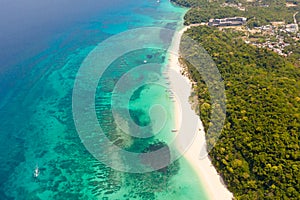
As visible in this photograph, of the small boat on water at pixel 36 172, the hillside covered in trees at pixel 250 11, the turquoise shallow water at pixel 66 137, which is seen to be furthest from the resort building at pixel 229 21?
the small boat on water at pixel 36 172

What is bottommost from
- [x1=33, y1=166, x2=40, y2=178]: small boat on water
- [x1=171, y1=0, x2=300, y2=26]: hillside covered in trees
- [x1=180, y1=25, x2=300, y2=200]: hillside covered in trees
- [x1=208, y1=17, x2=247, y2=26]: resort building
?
[x1=33, y1=166, x2=40, y2=178]: small boat on water

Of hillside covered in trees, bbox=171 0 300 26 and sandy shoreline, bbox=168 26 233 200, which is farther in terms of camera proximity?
hillside covered in trees, bbox=171 0 300 26

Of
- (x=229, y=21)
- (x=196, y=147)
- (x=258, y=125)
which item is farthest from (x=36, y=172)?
(x=229, y=21)

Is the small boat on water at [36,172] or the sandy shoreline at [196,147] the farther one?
the small boat on water at [36,172]

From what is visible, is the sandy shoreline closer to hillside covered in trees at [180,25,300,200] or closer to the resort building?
hillside covered in trees at [180,25,300,200]

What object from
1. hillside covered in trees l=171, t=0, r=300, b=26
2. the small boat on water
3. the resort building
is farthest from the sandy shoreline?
hillside covered in trees l=171, t=0, r=300, b=26

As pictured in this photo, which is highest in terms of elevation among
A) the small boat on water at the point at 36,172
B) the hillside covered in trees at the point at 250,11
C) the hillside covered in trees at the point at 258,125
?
the hillside covered in trees at the point at 250,11

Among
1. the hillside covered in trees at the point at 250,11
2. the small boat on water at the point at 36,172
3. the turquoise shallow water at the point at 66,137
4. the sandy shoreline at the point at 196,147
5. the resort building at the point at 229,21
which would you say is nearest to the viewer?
the sandy shoreline at the point at 196,147

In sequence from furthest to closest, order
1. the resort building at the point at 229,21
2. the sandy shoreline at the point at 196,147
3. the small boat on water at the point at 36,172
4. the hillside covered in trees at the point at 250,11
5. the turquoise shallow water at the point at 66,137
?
the hillside covered in trees at the point at 250,11
the resort building at the point at 229,21
the small boat on water at the point at 36,172
the turquoise shallow water at the point at 66,137
the sandy shoreline at the point at 196,147

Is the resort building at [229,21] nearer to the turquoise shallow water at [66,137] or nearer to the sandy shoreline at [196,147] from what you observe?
the turquoise shallow water at [66,137]
